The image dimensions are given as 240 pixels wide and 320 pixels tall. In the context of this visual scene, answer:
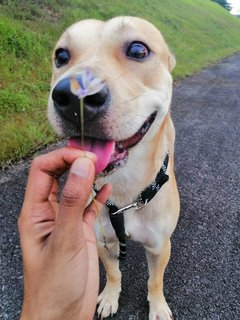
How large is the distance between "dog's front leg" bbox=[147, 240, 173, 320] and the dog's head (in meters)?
0.92

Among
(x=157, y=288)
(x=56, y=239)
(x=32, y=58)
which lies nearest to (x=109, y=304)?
(x=157, y=288)

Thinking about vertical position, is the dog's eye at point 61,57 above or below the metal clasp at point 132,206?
above

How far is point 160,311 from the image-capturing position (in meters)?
2.56

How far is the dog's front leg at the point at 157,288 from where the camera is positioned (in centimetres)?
256

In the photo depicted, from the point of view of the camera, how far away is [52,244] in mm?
1315

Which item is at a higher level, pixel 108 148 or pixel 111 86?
pixel 111 86

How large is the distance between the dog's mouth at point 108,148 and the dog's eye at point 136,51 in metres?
0.43

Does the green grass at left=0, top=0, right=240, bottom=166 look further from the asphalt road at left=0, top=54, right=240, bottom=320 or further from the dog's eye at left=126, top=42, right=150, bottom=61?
the dog's eye at left=126, top=42, right=150, bottom=61

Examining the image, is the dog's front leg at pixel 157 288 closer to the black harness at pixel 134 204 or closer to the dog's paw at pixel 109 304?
the dog's paw at pixel 109 304

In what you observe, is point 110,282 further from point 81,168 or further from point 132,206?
point 81,168

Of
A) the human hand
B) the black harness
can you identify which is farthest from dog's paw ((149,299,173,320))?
the human hand

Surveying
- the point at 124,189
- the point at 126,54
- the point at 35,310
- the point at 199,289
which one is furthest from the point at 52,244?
the point at 199,289

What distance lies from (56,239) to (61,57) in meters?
1.41

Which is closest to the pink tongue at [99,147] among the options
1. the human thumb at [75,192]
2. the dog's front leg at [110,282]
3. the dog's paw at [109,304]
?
the human thumb at [75,192]
